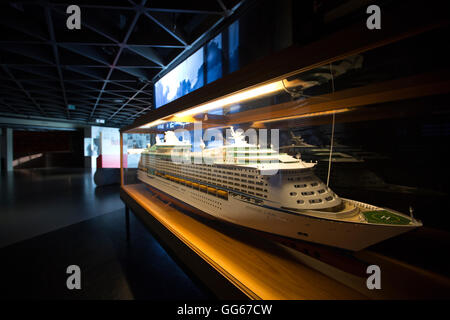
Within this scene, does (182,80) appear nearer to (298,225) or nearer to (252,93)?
(252,93)

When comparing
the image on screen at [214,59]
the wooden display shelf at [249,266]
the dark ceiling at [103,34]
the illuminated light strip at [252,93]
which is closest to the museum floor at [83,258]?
the wooden display shelf at [249,266]

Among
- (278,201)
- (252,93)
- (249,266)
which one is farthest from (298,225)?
(252,93)

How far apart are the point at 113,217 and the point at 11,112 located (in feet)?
53.1

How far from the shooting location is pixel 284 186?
1.20 m

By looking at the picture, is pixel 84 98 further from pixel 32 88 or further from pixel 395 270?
pixel 395 270

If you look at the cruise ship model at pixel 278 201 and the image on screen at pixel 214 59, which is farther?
the image on screen at pixel 214 59

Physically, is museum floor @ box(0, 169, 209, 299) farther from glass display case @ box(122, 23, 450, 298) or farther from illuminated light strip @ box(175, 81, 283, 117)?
illuminated light strip @ box(175, 81, 283, 117)

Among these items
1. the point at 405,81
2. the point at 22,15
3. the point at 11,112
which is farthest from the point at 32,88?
the point at 405,81

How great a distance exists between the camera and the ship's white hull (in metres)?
0.94

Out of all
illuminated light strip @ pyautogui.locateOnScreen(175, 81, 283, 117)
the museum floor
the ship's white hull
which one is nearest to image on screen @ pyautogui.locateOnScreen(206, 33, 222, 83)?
illuminated light strip @ pyautogui.locateOnScreen(175, 81, 283, 117)

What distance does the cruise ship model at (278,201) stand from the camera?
97 centimetres

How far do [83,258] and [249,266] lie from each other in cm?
322

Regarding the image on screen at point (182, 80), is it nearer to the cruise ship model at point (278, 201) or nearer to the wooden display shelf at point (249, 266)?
the cruise ship model at point (278, 201)

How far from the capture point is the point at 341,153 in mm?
1626
